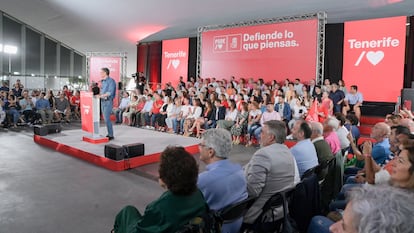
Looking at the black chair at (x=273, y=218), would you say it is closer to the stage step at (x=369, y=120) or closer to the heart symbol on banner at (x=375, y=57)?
the stage step at (x=369, y=120)

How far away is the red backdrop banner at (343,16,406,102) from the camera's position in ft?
25.9

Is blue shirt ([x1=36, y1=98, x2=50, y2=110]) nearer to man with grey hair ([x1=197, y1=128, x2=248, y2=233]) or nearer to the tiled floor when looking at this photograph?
the tiled floor

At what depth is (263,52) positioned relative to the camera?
988cm

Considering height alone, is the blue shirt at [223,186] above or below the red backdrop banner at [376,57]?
below

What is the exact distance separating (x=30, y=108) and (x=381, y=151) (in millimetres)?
9765

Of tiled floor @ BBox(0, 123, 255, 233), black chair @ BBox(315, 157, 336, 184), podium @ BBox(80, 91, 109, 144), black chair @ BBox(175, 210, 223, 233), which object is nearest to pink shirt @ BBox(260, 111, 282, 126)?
tiled floor @ BBox(0, 123, 255, 233)

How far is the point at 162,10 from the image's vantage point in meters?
10.2

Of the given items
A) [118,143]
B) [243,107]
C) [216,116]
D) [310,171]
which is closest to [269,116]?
[243,107]

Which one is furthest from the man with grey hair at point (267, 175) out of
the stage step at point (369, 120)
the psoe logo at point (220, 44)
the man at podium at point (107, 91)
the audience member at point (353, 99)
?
the psoe logo at point (220, 44)

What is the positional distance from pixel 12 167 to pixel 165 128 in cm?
471

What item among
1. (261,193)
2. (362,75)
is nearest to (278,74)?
(362,75)

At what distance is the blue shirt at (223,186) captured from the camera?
1946mm

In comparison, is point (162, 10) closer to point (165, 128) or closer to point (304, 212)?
point (165, 128)

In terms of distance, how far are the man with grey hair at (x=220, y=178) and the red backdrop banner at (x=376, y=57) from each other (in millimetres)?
7427
